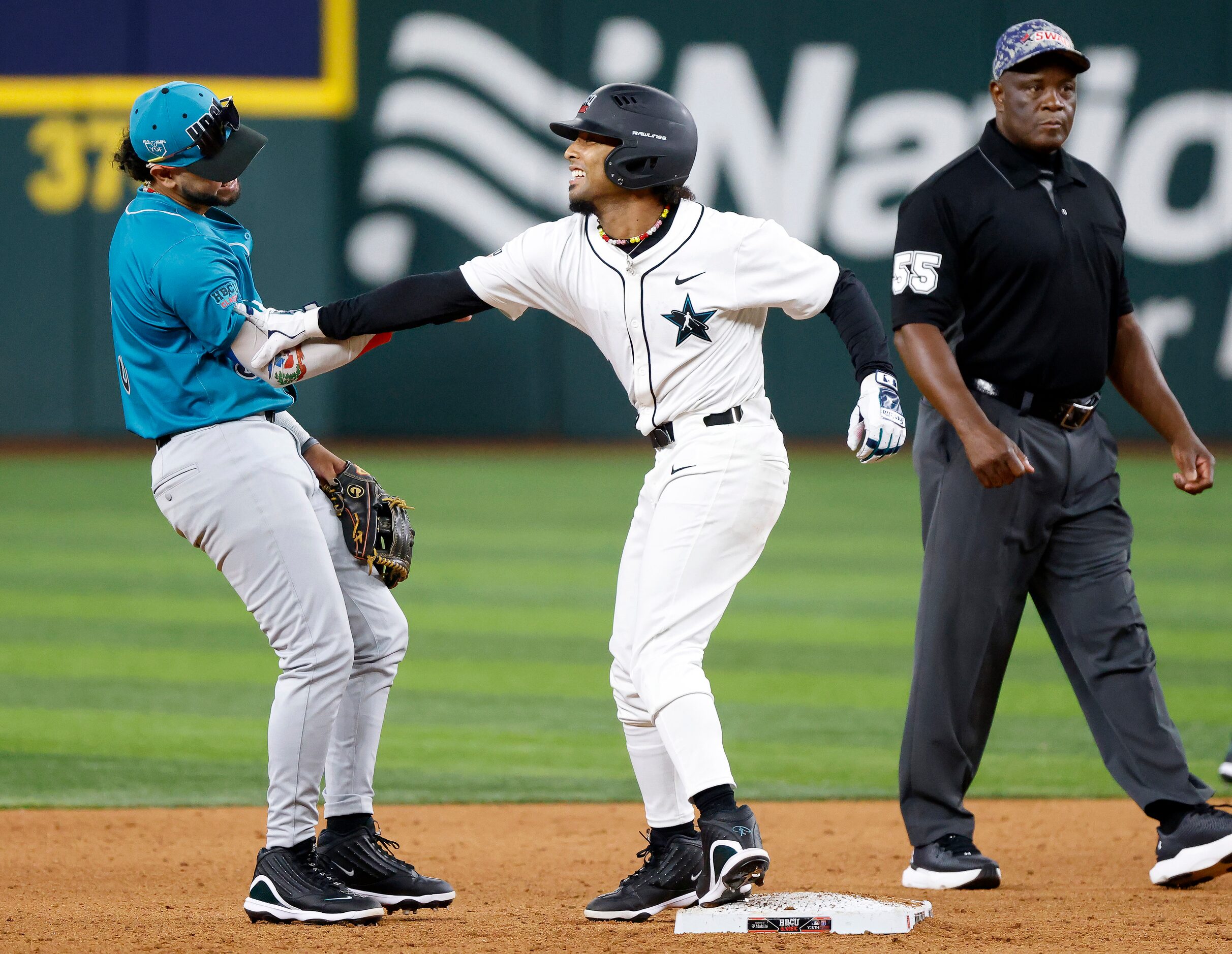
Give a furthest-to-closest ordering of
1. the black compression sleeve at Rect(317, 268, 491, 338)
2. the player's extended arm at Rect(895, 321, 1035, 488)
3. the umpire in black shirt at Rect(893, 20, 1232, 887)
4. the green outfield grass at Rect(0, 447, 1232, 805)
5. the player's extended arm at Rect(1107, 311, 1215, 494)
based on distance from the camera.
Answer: the green outfield grass at Rect(0, 447, 1232, 805), the player's extended arm at Rect(1107, 311, 1215, 494), the umpire in black shirt at Rect(893, 20, 1232, 887), the player's extended arm at Rect(895, 321, 1035, 488), the black compression sleeve at Rect(317, 268, 491, 338)

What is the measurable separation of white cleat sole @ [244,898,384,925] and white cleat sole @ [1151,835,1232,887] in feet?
6.58

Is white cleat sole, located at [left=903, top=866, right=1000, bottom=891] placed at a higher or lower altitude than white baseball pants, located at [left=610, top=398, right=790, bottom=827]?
lower

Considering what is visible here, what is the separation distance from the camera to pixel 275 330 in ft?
12.4

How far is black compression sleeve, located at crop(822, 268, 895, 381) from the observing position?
3.76 m

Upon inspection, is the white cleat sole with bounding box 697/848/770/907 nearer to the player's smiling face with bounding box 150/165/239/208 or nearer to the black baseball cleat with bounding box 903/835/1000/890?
the black baseball cleat with bounding box 903/835/1000/890

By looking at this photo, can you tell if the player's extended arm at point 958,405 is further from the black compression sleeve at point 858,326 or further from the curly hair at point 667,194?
the curly hair at point 667,194

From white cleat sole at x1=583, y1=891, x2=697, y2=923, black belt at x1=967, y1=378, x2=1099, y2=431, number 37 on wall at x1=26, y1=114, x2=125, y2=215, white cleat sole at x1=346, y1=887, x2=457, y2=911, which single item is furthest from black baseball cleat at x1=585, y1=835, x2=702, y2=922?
number 37 on wall at x1=26, y1=114, x2=125, y2=215

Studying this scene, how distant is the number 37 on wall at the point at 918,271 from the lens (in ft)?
13.7

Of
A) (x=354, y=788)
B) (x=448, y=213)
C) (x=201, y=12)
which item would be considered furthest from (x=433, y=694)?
(x=201, y=12)

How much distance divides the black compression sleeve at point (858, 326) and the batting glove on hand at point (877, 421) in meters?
0.05

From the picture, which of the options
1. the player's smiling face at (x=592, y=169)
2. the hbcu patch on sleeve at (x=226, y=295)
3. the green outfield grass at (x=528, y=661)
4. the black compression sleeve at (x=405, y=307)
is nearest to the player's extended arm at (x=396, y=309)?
the black compression sleeve at (x=405, y=307)

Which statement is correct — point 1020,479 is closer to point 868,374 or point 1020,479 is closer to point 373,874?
point 868,374

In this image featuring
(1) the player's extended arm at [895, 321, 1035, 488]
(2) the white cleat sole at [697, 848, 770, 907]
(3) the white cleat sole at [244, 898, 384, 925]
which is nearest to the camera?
(2) the white cleat sole at [697, 848, 770, 907]

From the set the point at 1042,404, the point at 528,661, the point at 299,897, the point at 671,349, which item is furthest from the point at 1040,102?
the point at 528,661
